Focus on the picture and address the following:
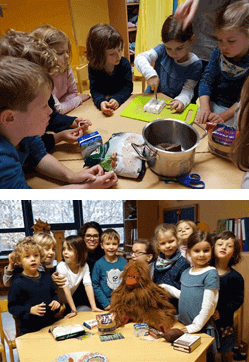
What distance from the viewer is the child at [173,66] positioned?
954 mm

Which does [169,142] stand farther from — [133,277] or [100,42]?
[133,277]

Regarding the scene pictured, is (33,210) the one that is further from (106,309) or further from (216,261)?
(216,261)

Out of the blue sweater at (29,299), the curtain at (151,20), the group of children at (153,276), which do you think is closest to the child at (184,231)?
the group of children at (153,276)

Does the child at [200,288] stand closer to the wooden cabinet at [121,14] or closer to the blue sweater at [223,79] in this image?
the blue sweater at [223,79]

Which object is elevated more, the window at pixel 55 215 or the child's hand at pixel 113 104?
the child's hand at pixel 113 104

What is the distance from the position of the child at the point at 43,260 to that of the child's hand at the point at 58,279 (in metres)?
0.02

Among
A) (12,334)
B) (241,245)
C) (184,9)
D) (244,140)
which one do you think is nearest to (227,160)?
(244,140)

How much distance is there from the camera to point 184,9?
3.01ft

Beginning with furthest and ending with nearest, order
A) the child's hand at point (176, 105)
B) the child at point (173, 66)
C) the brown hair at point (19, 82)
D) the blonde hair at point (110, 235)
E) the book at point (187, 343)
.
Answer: the blonde hair at point (110, 235) < the book at point (187, 343) < the child's hand at point (176, 105) < the child at point (173, 66) < the brown hair at point (19, 82)

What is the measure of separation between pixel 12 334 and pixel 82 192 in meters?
0.56

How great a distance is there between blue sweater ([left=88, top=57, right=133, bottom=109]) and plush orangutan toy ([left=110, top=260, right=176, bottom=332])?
0.57 metres

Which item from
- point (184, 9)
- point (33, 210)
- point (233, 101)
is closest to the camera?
point (184, 9)

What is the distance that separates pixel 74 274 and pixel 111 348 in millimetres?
276

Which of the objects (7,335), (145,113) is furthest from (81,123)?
(7,335)
